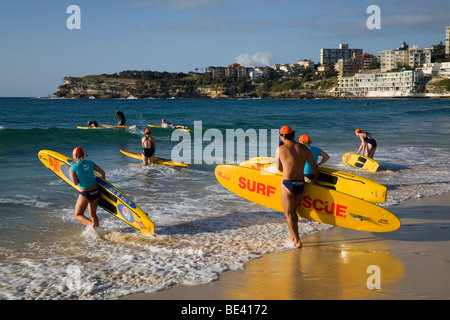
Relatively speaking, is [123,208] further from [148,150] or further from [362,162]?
[362,162]

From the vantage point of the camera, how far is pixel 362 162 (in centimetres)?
1479

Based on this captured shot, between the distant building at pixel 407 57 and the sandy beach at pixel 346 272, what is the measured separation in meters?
197

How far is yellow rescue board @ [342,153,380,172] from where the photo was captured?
1446 centimetres

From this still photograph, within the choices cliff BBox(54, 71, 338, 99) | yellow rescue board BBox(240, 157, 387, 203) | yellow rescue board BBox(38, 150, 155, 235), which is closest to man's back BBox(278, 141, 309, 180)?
yellow rescue board BBox(240, 157, 387, 203)

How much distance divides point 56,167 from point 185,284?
5.36 meters

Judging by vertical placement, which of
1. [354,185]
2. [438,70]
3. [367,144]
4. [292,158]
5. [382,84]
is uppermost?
[438,70]

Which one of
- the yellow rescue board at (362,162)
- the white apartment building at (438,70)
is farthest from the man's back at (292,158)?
the white apartment building at (438,70)

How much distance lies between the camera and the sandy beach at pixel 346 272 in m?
5.27

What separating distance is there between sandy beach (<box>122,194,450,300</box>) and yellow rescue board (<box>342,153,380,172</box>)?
261 inches

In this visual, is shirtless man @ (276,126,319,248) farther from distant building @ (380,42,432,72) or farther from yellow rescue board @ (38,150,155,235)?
distant building @ (380,42,432,72)

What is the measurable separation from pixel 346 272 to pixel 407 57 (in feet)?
682

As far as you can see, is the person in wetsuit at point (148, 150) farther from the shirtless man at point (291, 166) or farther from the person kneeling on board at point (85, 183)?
the shirtless man at point (291, 166)

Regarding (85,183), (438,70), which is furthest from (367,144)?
(438,70)

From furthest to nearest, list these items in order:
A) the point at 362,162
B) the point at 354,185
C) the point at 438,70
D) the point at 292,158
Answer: the point at 438,70, the point at 362,162, the point at 354,185, the point at 292,158
